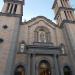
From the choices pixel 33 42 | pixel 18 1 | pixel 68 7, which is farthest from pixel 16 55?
pixel 68 7

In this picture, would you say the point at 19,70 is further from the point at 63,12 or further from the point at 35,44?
the point at 63,12

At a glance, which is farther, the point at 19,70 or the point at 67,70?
the point at 67,70

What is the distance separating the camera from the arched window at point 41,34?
22.8 metres

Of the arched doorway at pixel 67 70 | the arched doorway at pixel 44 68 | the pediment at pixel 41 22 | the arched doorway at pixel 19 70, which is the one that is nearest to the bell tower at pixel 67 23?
the arched doorway at pixel 67 70

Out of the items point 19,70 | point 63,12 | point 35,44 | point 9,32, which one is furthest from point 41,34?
point 19,70

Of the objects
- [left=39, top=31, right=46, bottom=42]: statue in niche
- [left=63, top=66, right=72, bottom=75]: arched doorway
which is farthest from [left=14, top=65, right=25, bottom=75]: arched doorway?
[left=39, top=31, right=46, bottom=42]: statue in niche

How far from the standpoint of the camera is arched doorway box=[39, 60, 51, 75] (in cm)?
1936

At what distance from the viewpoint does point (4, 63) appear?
691 inches

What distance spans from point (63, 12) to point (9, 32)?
35.1 ft

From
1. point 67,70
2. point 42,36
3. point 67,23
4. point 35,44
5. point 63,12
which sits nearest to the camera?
point 67,70

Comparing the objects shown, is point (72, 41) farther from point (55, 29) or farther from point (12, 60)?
point (12, 60)

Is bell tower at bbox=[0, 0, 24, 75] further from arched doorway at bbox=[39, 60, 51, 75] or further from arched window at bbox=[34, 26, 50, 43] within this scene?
arched doorway at bbox=[39, 60, 51, 75]

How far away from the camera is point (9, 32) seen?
842 inches

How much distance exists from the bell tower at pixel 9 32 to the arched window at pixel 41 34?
2.92 meters
